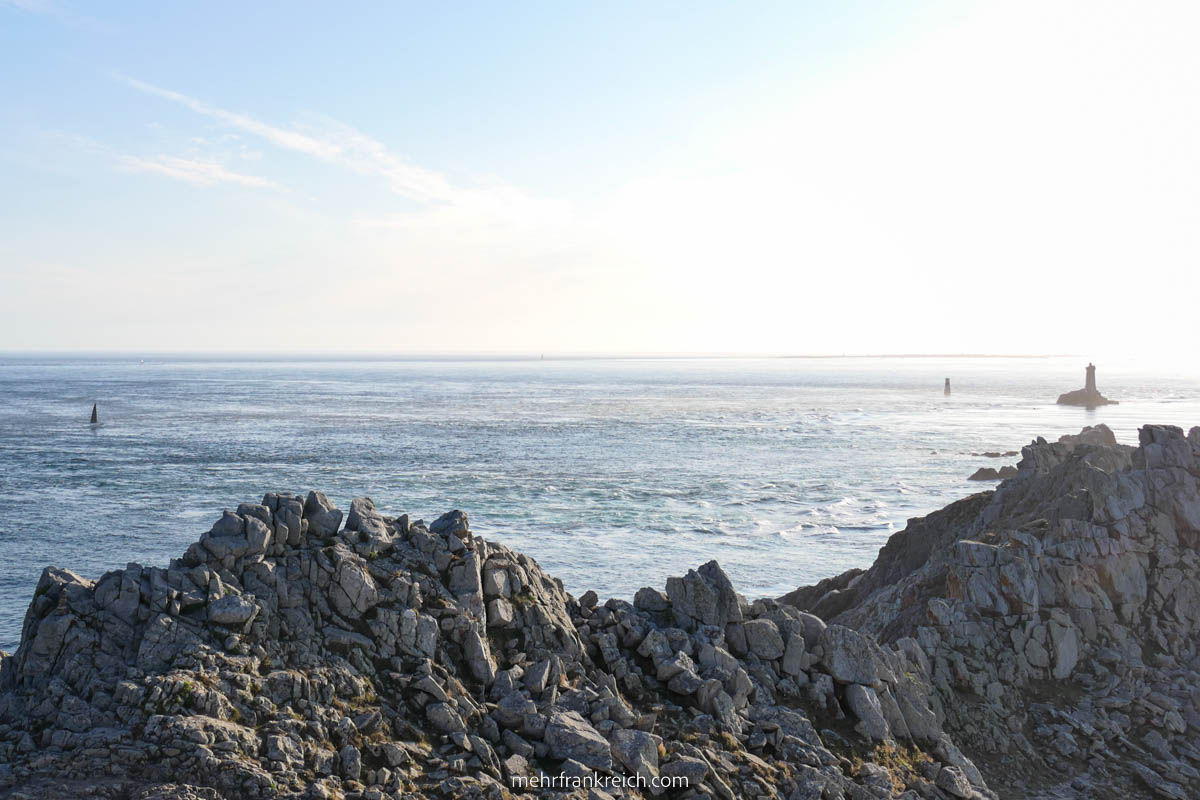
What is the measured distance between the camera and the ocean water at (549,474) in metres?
40.6

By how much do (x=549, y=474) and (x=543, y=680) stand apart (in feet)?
169

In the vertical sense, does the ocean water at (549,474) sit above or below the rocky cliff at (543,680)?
below

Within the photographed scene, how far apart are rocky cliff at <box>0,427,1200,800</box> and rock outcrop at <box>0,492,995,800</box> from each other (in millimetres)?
35

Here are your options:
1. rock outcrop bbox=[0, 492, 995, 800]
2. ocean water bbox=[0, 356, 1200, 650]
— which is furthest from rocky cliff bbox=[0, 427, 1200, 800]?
ocean water bbox=[0, 356, 1200, 650]

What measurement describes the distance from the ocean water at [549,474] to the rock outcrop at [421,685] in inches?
714

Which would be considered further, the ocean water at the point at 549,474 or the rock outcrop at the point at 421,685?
the ocean water at the point at 549,474

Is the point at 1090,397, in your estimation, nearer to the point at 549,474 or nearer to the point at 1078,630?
the point at 549,474

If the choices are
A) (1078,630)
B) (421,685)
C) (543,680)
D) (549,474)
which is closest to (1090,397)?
(549,474)

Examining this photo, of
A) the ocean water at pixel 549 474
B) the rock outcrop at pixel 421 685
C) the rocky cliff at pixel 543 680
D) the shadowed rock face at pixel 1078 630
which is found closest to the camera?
Answer: the rock outcrop at pixel 421 685

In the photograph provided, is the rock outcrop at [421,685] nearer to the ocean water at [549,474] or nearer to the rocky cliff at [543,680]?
the rocky cliff at [543,680]

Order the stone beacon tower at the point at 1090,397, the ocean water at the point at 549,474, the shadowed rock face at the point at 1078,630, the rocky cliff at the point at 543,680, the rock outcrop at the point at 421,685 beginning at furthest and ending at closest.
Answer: the stone beacon tower at the point at 1090,397, the ocean water at the point at 549,474, the shadowed rock face at the point at 1078,630, the rocky cliff at the point at 543,680, the rock outcrop at the point at 421,685

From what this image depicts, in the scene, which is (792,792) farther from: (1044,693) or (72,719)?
(72,719)

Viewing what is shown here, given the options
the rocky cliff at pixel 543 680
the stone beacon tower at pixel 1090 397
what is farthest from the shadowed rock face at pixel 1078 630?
the stone beacon tower at pixel 1090 397

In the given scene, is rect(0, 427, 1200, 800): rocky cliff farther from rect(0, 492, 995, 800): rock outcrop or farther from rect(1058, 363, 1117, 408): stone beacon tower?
rect(1058, 363, 1117, 408): stone beacon tower
